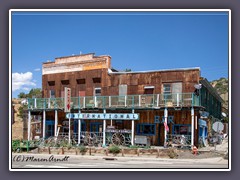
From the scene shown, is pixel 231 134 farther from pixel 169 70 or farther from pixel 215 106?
pixel 215 106

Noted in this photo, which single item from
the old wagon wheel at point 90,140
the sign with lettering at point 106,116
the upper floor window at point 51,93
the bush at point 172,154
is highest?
the upper floor window at point 51,93

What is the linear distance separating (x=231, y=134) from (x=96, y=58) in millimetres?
17236

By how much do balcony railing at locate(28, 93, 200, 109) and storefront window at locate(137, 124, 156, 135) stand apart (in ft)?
6.93

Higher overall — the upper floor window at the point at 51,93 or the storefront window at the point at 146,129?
the upper floor window at the point at 51,93

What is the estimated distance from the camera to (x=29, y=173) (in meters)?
15.6

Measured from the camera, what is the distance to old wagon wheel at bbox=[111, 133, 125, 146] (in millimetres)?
27508

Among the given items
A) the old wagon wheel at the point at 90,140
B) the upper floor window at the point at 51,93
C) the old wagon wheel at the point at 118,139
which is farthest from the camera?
the upper floor window at the point at 51,93

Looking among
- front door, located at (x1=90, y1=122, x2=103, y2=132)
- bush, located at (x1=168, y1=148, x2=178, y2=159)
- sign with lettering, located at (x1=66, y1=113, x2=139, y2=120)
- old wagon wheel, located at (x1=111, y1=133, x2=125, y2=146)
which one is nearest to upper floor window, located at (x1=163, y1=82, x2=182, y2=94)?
sign with lettering, located at (x1=66, y1=113, x2=139, y2=120)

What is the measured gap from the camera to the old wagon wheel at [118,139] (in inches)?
1083

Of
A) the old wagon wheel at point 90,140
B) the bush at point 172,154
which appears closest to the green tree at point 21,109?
the old wagon wheel at point 90,140

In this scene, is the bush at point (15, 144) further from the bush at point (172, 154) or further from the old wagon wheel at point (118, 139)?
the bush at point (172, 154)

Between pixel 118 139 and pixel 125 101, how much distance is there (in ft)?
8.97

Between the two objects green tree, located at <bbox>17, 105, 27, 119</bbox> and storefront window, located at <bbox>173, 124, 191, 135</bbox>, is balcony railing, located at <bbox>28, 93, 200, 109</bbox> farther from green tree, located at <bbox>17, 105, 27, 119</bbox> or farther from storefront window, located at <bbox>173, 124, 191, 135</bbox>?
storefront window, located at <bbox>173, 124, 191, 135</bbox>
